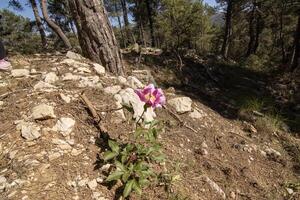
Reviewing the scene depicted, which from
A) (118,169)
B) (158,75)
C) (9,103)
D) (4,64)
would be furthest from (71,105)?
(158,75)

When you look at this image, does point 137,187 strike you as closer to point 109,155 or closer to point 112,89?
point 109,155

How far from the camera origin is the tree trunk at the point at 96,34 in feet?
12.7

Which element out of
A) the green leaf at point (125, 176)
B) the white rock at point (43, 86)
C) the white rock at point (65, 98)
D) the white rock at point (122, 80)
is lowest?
the green leaf at point (125, 176)

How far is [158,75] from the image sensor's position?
6.09 meters

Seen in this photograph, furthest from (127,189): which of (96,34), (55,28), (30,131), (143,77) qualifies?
(55,28)

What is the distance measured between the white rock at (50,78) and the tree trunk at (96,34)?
0.88 metres

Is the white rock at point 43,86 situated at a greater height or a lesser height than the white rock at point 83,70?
lesser

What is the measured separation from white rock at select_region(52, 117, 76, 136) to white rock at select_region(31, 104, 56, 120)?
9 cm

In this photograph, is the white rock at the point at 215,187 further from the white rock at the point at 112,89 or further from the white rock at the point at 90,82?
the white rock at the point at 90,82

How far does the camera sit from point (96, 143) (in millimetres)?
2613

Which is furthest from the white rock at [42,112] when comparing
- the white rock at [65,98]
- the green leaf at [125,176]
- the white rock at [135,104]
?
the green leaf at [125,176]

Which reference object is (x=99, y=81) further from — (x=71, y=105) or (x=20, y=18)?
(x=20, y=18)

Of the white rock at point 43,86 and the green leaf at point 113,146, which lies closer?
the green leaf at point 113,146

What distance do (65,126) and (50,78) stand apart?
2.81ft
